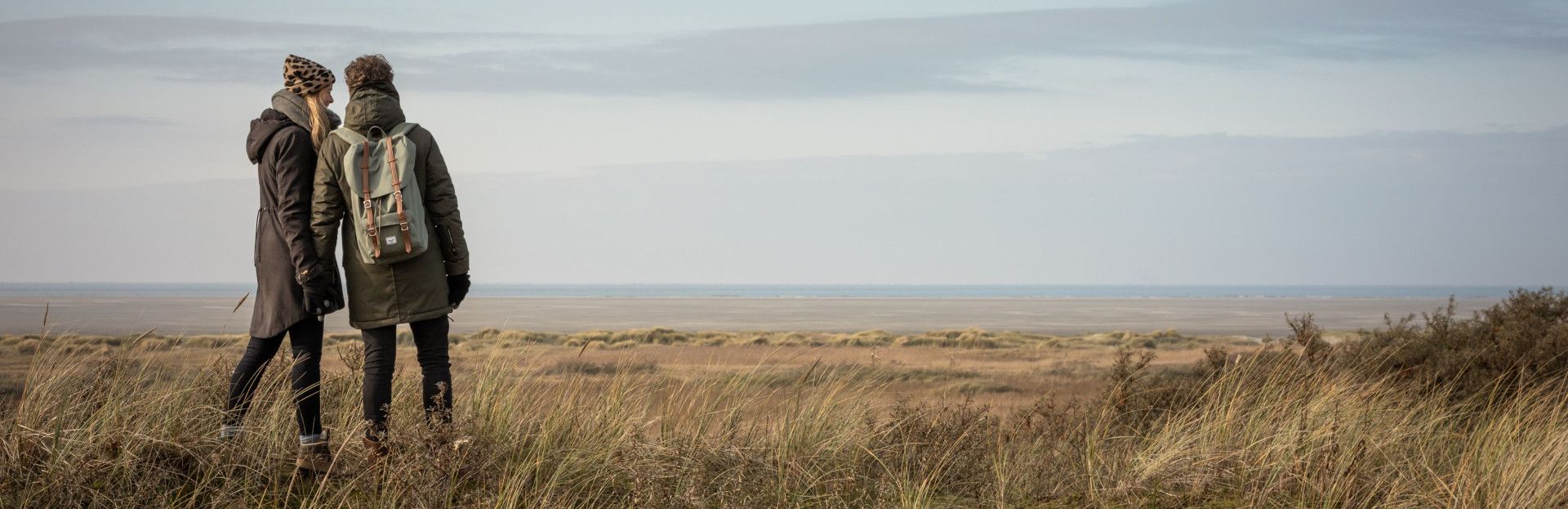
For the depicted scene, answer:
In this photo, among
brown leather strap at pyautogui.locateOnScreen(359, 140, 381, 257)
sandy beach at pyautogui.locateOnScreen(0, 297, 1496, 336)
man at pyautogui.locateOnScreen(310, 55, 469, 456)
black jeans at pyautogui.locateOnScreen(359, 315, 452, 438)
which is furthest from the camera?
sandy beach at pyautogui.locateOnScreen(0, 297, 1496, 336)

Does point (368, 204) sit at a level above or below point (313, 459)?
above

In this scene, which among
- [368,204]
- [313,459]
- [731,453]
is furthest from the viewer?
[731,453]

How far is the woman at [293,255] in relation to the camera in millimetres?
4418

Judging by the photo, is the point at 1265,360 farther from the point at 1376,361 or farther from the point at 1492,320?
the point at 1492,320

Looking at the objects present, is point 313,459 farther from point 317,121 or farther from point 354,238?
point 317,121

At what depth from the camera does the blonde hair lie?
4539 millimetres

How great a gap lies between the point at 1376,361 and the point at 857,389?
202 inches

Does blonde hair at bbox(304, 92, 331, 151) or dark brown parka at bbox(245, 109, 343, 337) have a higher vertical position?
blonde hair at bbox(304, 92, 331, 151)

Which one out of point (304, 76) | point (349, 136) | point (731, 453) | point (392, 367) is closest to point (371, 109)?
point (349, 136)

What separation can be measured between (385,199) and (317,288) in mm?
465

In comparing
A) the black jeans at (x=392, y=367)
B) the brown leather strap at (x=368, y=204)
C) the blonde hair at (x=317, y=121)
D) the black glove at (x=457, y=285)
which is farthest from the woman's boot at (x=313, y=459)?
the blonde hair at (x=317, y=121)

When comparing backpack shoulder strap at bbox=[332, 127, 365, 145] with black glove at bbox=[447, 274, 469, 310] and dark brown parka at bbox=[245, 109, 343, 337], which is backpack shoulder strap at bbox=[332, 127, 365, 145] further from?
black glove at bbox=[447, 274, 469, 310]

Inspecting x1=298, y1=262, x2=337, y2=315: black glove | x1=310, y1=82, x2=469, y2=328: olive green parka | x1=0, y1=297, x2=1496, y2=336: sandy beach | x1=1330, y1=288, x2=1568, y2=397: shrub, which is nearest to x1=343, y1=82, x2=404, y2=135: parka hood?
x1=310, y1=82, x2=469, y2=328: olive green parka

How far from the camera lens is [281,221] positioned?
445 cm
